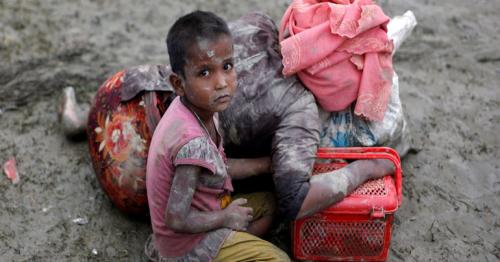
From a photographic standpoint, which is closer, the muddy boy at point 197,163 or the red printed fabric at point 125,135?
the muddy boy at point 197,163

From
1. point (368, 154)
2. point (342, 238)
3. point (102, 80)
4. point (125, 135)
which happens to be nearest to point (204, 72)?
point (125, 135)

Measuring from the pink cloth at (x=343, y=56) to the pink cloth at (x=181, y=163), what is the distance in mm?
636

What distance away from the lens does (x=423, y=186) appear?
11.1 feet

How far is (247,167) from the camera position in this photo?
2885 millimetres

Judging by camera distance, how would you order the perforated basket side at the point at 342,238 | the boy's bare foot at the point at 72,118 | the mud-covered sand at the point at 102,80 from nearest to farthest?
1. the perforated basket side at the point at 342,238
2. the mud-covered sand at the point at 102,80
3. the boy's bare foot at the point at 72,118

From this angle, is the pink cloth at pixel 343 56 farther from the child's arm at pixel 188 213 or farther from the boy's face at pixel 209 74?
the child's arm at pixel 188 213

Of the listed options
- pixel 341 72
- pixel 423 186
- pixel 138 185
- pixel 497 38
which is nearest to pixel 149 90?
pixel 138 185

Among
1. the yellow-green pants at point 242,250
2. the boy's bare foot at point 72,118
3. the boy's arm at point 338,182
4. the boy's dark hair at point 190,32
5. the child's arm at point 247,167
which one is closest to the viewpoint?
the boy's dark hair at point 190,32

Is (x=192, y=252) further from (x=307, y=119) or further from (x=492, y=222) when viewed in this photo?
(x=492, y=222)

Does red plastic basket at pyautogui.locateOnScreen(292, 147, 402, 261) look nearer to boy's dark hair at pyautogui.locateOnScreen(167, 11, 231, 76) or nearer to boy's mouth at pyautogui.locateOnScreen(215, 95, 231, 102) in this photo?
boy's mouth at pyautogui.locateOnScreen(215, 95, 231, 102)

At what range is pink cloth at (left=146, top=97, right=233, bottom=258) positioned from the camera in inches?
88.8

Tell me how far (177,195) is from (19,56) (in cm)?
243

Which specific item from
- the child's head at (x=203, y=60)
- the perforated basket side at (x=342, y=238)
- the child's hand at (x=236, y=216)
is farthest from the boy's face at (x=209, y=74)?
the perforated basket side at (x=342, y=238)

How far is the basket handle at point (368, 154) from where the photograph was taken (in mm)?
2793
